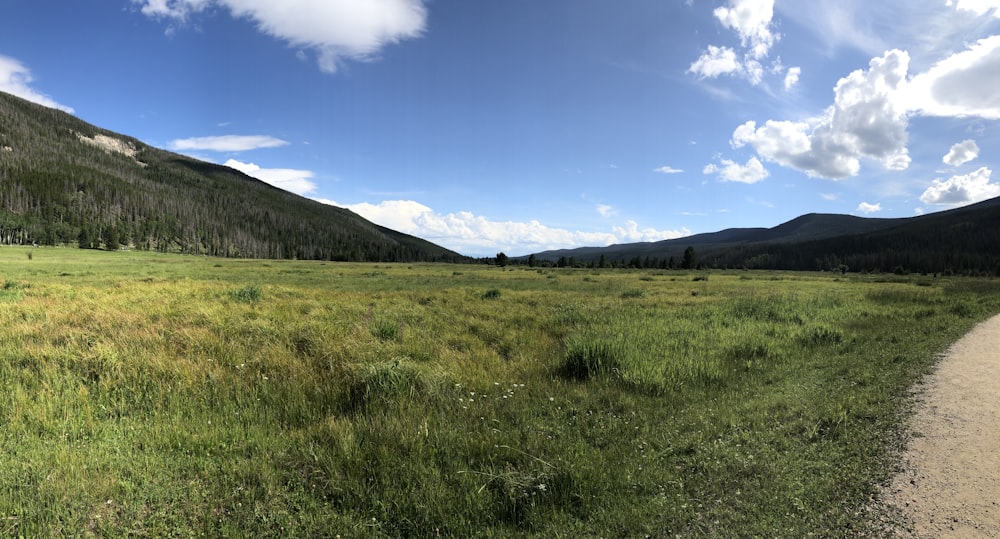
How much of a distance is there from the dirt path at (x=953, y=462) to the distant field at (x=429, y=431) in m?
0.31

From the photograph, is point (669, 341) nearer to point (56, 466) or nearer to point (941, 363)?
point (941, 363)

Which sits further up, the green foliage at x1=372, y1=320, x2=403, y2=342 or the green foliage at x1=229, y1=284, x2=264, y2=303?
the green foliage at x1=229, y1=284, x2=264, y2=303

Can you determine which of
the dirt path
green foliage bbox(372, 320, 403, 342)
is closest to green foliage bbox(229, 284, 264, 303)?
green foliage bbox(372, 320, 403, 342)

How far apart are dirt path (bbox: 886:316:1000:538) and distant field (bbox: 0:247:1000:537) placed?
315 mm

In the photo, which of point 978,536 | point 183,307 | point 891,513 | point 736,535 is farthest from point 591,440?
point 183,307

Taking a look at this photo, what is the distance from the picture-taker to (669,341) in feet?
37.7

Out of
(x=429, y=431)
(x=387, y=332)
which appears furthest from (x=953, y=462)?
(x=387, y=332)

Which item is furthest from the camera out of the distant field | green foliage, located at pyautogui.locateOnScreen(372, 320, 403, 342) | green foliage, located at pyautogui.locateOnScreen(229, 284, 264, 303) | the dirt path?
green foliage, located at pyautogui.locateOnScreen(229, 284, 264, 303)

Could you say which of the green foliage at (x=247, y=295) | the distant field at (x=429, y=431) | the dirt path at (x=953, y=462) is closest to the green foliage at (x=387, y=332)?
the distant field at (x=429, y=431)

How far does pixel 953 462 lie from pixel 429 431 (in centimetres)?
637

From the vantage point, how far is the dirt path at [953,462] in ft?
12.6

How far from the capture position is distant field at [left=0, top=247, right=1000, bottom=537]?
160 inches

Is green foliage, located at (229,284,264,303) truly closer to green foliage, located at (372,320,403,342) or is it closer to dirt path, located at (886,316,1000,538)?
green foliage, located at (372,320,403,342)

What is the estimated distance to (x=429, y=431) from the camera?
5859 mm
